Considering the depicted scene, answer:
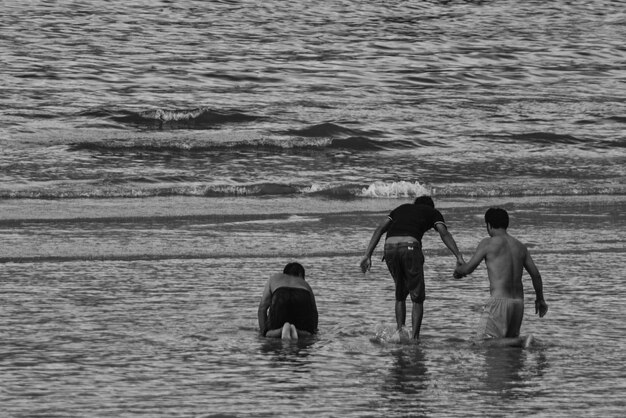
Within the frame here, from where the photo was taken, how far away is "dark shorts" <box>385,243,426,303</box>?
11891mm

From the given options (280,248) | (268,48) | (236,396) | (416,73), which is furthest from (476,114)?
(236,396)

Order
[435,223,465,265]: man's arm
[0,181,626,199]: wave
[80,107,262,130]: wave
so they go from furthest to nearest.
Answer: [80,107,262,130]: wave, [0,181,626,199]: wave, [435,223,465,265]: man's arm

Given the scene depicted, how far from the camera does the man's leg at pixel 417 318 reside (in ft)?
38.1

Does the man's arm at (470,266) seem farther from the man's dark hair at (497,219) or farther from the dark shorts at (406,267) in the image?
the dark shorts at (406,267)

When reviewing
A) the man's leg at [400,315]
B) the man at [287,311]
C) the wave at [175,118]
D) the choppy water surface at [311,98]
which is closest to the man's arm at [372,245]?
the man's leg at [400,315]

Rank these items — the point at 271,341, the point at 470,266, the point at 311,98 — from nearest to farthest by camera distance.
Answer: the point at 470,266 < the point at 271,341 < the point at 311,98

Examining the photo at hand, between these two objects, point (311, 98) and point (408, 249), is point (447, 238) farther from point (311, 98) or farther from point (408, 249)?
point (311, 98)

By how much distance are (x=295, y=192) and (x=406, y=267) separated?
12.4 metres

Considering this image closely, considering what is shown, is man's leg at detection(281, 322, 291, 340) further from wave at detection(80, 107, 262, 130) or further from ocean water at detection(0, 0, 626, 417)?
wave at detection(80, 107, 262, 130)

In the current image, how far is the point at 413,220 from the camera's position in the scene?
12.1m

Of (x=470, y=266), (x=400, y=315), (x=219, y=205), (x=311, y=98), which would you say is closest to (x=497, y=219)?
(x=470, y=266)

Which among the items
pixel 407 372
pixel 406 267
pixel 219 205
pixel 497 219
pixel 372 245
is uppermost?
pixel 497 219

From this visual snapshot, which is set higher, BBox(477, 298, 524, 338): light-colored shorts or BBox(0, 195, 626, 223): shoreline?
BBox(477, 298, 524, 338): light-colored shorts

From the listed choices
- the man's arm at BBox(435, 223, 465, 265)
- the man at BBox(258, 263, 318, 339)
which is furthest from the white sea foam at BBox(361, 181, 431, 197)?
the man at BBox(258, 263, 318, 339)
